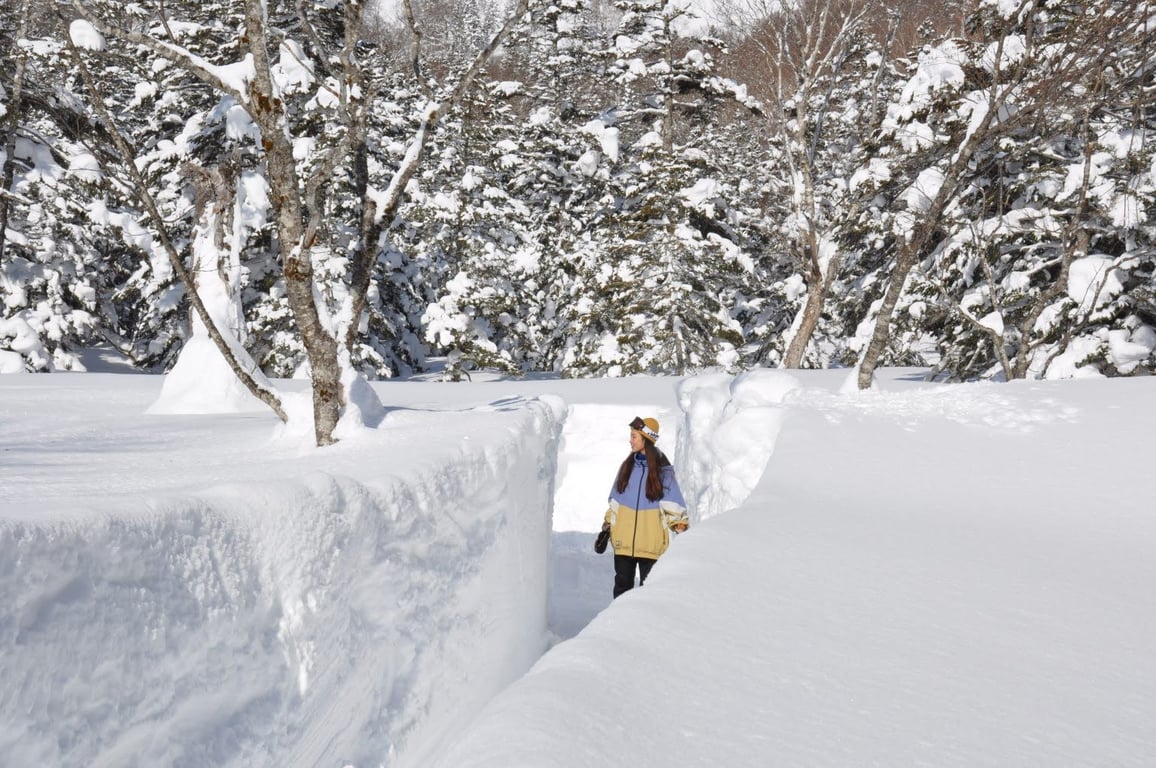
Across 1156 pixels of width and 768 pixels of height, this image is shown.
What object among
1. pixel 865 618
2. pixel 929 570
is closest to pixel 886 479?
pixel 929 570

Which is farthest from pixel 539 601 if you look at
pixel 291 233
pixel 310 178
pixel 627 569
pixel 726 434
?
pixel 310 178

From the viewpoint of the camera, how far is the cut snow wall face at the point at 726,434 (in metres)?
7.91

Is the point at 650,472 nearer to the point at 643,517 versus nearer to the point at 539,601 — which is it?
the point at 643,517

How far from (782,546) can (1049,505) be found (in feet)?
9.00

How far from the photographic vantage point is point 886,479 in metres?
6.22

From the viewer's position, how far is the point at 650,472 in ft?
22.5

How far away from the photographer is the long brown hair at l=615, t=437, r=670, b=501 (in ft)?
22.4

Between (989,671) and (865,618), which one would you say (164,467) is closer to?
(865,618)

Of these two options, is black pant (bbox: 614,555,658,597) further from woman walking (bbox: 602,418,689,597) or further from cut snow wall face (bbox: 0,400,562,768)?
cut snow wall face (bbox: 0,400,562,768)

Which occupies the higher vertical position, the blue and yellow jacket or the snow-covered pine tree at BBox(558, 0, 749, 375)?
the snow-covered pine tree at BBox(558, 0, 749, 375)

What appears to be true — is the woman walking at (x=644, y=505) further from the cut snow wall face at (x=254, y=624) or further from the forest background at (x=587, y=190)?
the forest background at (x=587, y=190)

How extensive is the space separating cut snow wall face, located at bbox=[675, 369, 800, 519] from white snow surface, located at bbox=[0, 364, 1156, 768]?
6 cm

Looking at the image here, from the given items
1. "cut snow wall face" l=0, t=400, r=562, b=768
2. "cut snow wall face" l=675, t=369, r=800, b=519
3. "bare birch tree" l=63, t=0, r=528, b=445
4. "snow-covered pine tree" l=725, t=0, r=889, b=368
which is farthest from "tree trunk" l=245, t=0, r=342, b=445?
"snow-covered pine tree" l=725, t=0, r=889, b=368

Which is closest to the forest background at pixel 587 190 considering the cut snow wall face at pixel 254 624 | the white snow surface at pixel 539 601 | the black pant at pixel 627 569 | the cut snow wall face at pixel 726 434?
the cut snow wall face at pixel 726 434
